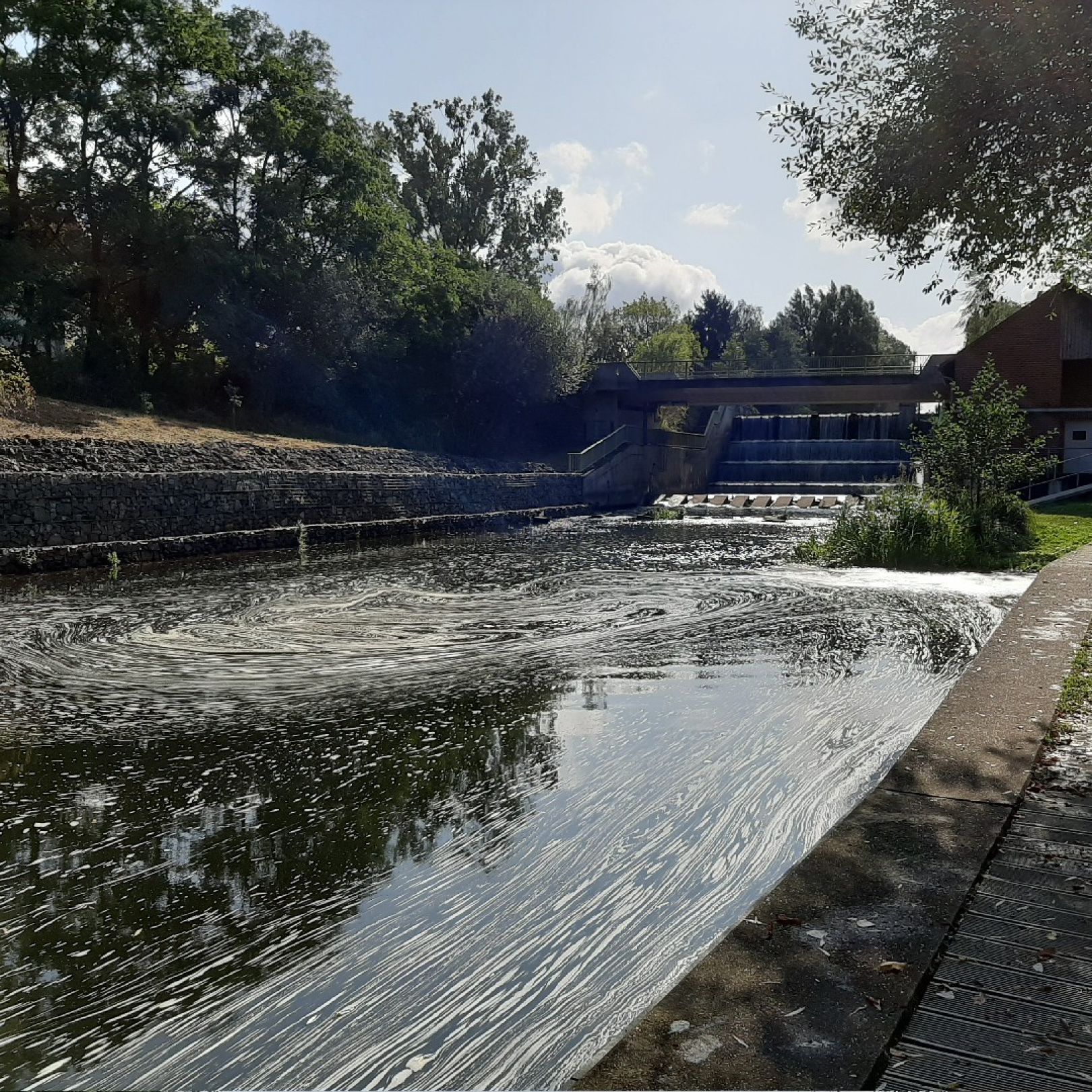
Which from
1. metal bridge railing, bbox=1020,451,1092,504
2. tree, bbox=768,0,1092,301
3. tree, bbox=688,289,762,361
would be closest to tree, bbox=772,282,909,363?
tree, bbox=688,289,762,361

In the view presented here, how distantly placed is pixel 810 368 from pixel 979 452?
26359 mm

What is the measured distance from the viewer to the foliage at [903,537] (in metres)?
16.3

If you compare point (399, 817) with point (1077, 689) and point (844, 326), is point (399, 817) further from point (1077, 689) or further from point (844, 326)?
point (844, 326)

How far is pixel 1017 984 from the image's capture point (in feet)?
9.23

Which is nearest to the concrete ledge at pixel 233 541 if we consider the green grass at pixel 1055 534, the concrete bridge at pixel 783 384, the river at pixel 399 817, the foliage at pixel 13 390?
the foliage at pixel 13 390

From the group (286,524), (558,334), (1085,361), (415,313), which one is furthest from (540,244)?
(286,524)

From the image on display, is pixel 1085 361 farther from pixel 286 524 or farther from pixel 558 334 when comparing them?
pixel 286 524

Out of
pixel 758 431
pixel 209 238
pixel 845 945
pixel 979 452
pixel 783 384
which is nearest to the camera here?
pixel 845 945

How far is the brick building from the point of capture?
37.8 meters

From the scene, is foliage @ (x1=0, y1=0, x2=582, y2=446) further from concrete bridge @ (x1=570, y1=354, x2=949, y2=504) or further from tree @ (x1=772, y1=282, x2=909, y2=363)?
tree @ (x1=772, y1=282, x2=909, y2=363)

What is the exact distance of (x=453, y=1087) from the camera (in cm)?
284

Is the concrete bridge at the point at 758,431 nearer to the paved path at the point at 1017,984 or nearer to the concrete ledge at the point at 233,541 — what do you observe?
the concrete ledge at the point at 233,541

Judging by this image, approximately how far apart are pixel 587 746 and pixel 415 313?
34295mm

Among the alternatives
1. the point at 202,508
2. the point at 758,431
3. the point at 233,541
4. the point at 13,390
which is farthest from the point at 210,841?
the point at 758,431
